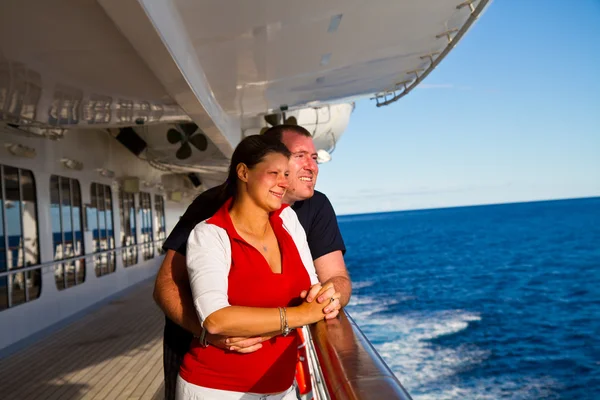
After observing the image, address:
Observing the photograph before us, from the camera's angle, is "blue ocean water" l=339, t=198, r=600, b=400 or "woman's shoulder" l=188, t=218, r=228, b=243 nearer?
"woman's shoulder" l=188, t=218, r=228, b=243

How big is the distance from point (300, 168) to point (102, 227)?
875cm

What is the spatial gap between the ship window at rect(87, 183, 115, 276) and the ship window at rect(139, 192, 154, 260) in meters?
2.61

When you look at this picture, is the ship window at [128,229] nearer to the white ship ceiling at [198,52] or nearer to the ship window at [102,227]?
the ship window at [102,227]

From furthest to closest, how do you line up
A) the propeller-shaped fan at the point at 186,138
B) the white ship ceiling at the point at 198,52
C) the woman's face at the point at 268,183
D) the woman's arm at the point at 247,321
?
the propeller-shaped fan at the point at 186,138 < the white ship ceiling at the point at 198,52 < the woman's face at the point at 268,183 < the woman's arm at the point at 247,321

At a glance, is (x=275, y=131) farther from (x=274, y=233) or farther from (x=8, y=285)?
(x=8, y=285)

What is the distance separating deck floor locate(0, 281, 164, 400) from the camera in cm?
449

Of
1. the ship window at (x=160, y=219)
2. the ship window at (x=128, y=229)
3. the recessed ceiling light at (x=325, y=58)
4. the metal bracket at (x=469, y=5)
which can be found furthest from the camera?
the ship window at (x=160, y=219)

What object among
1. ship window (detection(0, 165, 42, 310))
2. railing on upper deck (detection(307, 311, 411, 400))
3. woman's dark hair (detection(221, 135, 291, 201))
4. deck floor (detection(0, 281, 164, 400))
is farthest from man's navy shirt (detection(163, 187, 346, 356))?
ship window (detection(0, 165, 42, 310))

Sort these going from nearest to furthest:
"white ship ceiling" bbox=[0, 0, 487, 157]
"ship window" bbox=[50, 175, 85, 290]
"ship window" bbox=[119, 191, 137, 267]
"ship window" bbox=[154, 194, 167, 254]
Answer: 1. "white ship ceiling" bbox=[0, 0, 487, 157]
2. "ship window" bbox=[50, 175, 85, 290]
3. "ship window" bbox=[119, 191, 137, 267]
4. "ship window" bbox=[154, 194, 167, 254]

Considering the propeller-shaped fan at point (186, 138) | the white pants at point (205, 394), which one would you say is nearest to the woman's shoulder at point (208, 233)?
the white pants at point (205, 394)

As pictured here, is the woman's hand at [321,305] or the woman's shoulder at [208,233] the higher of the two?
the woman's shoulder at [208,233]

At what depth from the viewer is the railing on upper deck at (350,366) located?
0.96m

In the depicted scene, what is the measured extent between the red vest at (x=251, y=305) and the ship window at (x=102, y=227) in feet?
26.5

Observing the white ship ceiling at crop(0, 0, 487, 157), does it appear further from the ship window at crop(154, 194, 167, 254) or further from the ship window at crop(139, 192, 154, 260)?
the ship window at crop(154, 194, 167, 254)
